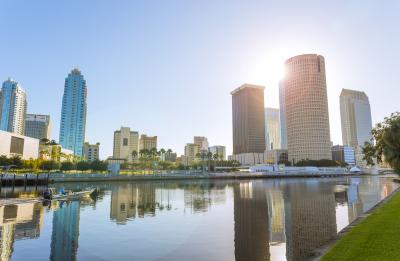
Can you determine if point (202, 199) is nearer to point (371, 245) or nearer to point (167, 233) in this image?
point (167, 233)

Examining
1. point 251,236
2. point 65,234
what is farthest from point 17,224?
point 251,236

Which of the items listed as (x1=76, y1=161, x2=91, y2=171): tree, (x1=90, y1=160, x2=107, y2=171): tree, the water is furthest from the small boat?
(x1=76, y1=161, x2=91, y2=171): tree

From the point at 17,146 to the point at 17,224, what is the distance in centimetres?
15220

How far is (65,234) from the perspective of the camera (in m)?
27.6

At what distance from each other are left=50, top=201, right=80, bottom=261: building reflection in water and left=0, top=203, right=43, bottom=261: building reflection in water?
1766mm

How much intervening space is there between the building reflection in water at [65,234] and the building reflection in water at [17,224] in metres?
1.77

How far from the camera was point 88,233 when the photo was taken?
92.4 feet

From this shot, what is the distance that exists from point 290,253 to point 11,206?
1639 inches

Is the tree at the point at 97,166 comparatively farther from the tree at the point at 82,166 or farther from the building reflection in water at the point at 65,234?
the building reflection in water at the point at 65,234

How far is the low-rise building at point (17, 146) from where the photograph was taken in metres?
147

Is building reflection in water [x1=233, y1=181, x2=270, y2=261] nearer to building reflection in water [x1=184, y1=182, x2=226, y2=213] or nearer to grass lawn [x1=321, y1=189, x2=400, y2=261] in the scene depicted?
grass lawn [x1=321, y1=189, x2=400, y2=261]

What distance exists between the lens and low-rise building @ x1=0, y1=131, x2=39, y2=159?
147113 mm

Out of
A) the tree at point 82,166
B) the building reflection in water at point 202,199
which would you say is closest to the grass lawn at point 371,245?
the building reflection in water at point 202,199

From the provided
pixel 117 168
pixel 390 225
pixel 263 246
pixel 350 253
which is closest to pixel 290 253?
pixel 263 246
